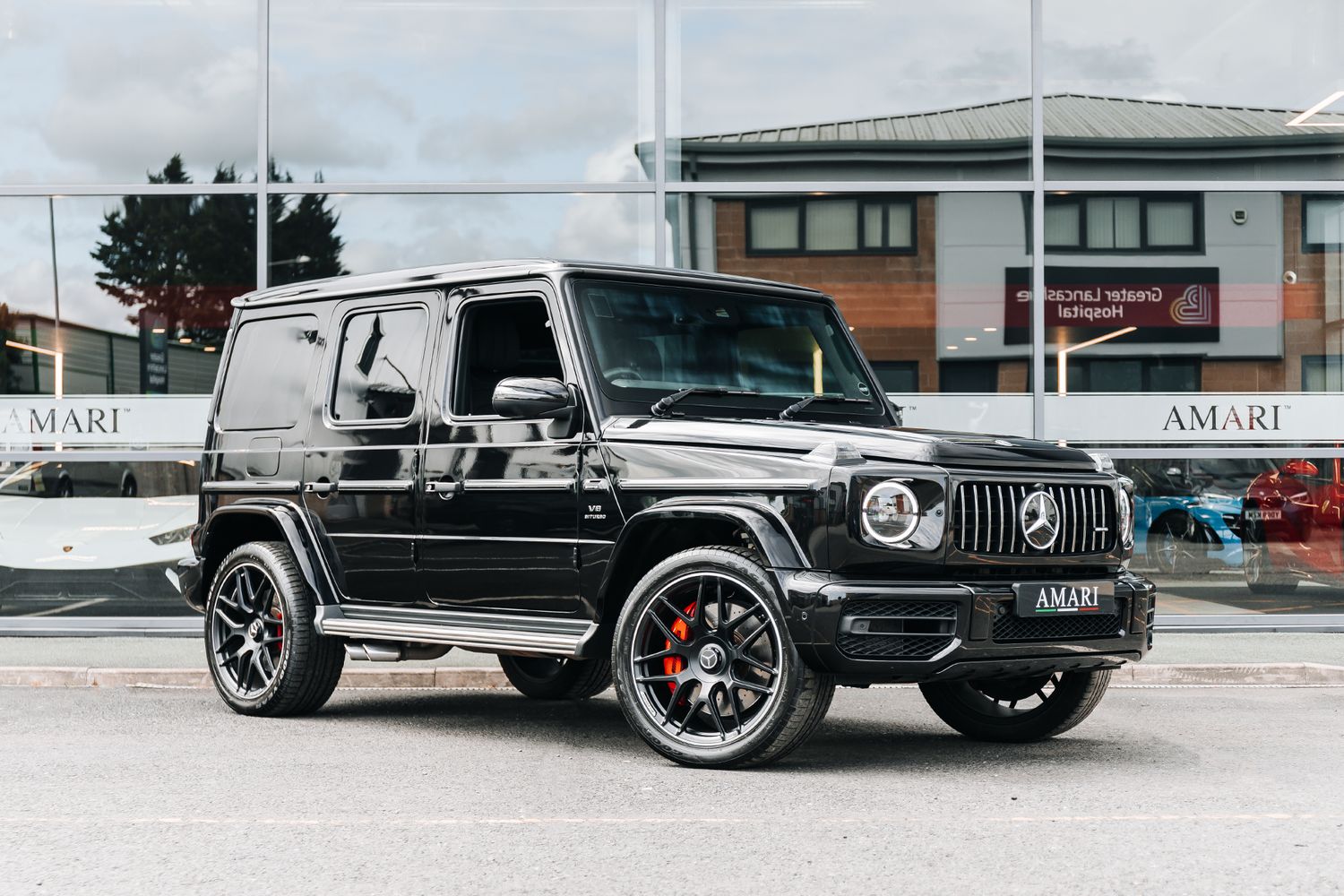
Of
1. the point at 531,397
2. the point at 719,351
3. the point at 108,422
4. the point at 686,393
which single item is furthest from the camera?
the point at 108,422

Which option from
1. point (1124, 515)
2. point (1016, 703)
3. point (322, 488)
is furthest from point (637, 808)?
point (322, 488)

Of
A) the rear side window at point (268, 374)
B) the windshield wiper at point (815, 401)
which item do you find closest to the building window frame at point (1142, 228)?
the windshield wiper at point (815, 401)

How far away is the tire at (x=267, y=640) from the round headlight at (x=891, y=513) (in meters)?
3.16

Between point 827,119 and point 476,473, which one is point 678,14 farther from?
point 476,473

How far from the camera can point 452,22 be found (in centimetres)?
1357

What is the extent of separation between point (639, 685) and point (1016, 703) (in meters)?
2.16

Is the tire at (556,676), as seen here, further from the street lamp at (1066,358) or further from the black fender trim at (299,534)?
the street lamp at (1066,358)

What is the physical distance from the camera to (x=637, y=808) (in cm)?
592

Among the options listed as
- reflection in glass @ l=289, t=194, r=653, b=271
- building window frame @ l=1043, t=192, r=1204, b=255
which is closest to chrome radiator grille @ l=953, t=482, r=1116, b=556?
building window frame @ l=1043, t=192, r=1204, b=255

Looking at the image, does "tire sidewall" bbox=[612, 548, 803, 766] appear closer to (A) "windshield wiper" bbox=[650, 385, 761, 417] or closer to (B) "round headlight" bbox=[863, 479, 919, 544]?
(B) "round headlight" bbox=[863, 479, 919, 544]

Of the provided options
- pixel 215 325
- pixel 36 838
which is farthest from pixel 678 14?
pixel 36 838

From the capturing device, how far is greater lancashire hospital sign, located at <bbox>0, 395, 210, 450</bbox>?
13.0 m

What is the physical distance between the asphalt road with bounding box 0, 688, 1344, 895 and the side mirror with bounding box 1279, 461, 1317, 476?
15.0 feet

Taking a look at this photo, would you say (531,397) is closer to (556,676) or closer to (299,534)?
(299,534)
